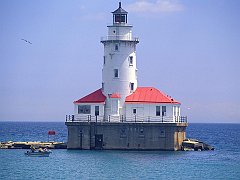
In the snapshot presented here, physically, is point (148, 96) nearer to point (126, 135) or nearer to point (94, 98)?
point (126, 135)

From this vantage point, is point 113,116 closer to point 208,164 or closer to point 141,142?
point 141,142

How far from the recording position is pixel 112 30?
9244 cm

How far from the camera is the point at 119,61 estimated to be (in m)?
92.1

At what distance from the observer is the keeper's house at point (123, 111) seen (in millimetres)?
87750

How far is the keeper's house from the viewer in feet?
288

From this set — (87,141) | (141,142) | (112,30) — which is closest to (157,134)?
(141,142)

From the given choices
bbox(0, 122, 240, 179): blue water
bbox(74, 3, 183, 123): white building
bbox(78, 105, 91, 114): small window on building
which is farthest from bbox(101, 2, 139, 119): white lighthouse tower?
bbox(0, 122, 240, 179): blue water

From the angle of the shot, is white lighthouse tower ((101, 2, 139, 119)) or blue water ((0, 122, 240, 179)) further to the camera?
white lighthouse tower ((101, 2, 139, 119))

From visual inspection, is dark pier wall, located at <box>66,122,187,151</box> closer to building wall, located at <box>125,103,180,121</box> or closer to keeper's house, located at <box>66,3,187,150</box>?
keeper's house, located at <box>66,3,187,150</box>

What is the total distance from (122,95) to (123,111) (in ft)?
6.84

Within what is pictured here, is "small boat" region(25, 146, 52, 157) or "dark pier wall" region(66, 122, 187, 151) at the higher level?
"dark pier wall" region(66, 122, 187, 151)

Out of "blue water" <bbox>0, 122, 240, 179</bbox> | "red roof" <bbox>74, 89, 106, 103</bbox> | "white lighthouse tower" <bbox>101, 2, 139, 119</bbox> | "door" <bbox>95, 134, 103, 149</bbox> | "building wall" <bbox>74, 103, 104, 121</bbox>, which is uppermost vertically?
"white lighthouse tower" <bbox>101, 2, 139, 119</bbox>

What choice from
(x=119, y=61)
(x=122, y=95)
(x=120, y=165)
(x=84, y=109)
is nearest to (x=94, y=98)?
(x=84, y=109)

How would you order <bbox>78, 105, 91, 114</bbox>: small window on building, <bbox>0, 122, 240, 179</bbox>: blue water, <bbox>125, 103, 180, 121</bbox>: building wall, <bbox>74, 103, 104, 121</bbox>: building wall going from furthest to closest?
<bbox>78, 105, 91, 114</bbox>: small window on building, <bbox>74, 103, 104, 121</bbox>: building wall, <bbox>125, 103, 180, 121</bbox>: building wall, <bbox>0, 122, 240, 179</bbox>: blue water
